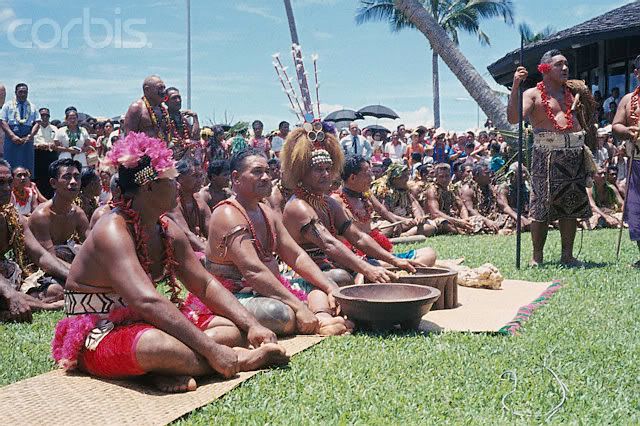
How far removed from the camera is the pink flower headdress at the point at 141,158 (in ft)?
12.1

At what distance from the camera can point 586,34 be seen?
586 inches

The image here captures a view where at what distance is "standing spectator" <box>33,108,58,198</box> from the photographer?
39.1ft

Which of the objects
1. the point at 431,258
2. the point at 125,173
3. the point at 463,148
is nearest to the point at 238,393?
the point at 125,173

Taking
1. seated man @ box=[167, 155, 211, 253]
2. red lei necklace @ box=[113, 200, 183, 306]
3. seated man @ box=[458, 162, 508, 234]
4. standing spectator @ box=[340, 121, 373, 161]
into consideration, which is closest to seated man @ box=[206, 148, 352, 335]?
red lei necklace @ box=[113, 200, 183, 306]

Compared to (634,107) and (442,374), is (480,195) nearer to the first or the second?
(634,107)

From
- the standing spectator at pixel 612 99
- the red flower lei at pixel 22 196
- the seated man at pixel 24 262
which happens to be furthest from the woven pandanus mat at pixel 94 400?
the standing spectator at pixel 612 99

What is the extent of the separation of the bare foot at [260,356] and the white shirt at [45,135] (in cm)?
944

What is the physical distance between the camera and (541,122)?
300 inches

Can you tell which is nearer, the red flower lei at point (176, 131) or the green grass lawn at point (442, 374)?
the green grass lawn at point (442, 374)

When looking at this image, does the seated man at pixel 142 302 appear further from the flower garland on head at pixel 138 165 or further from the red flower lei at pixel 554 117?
the red flower lei at pixel 554 117

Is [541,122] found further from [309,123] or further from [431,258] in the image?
[309,123]

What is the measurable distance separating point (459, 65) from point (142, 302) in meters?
12.5

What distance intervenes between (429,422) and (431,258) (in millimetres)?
3558

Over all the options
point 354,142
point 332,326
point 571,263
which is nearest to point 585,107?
point 571,263
